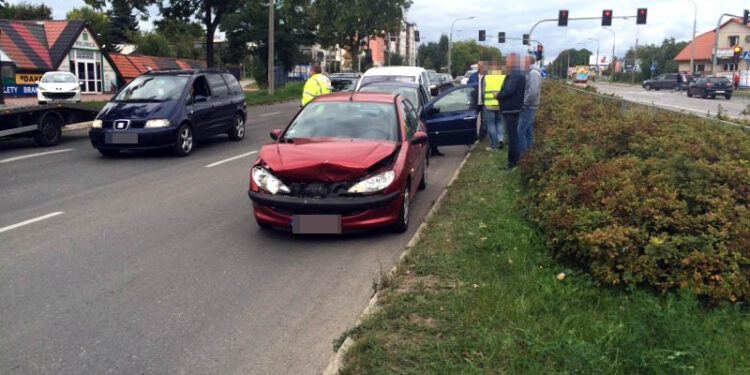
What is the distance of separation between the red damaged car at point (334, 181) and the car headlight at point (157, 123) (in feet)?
19.0

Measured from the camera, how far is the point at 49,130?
13.9 metres

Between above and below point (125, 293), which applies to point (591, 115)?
above

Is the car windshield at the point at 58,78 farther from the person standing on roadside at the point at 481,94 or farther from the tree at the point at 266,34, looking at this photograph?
the person standing on roadside at the point at 481,94

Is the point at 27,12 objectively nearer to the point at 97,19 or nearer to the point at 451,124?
the point at 97,19

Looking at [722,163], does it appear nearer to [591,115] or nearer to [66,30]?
[591,115]

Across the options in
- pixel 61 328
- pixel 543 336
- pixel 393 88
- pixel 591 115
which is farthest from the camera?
pixel 393 88

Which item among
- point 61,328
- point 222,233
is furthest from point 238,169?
point 61,328

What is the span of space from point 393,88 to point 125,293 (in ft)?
27.5

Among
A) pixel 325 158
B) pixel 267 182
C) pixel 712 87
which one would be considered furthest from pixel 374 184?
pixel 712 87

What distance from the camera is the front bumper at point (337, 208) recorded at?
19.7ft

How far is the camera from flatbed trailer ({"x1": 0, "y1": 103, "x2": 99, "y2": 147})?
41.6ft

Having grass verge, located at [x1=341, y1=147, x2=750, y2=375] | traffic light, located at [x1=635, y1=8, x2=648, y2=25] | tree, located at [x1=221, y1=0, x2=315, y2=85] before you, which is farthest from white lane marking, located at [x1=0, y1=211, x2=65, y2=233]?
traffic light, located at [x1=635, y1=8, x2=648, y2=25]

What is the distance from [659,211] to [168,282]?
3.91 meters

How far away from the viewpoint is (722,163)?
17.2 ft
